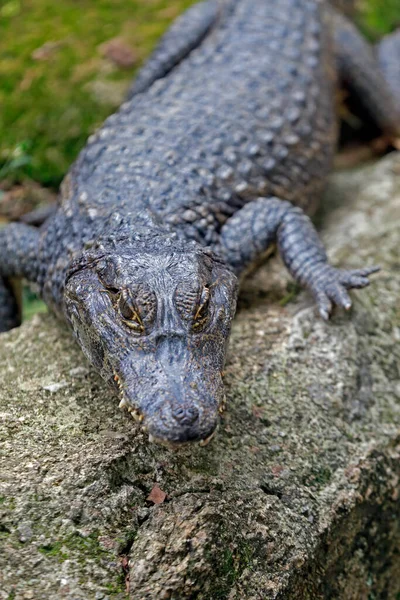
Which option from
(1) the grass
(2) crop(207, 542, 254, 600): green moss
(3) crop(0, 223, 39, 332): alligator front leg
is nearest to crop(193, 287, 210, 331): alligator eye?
(2) crop(207, 542, 254, 600): green moss

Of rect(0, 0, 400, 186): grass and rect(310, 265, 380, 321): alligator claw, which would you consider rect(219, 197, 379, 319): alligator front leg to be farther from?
rect(0, 0, 400, 186): grass

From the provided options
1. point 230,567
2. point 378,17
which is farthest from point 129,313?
point 378,17

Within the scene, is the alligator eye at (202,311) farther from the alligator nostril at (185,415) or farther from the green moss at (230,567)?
the green moss at (230,567)

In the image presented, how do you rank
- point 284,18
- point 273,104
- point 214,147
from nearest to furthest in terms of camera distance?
point 214,147 → point 273,104 → point 284,18

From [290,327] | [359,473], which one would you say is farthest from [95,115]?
[359,473]

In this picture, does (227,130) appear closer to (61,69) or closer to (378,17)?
(61,69)

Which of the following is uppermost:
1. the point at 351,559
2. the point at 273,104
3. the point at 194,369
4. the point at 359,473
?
the point at 194,369

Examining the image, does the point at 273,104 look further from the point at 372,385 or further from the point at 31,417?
Answer: the point at 31,417
